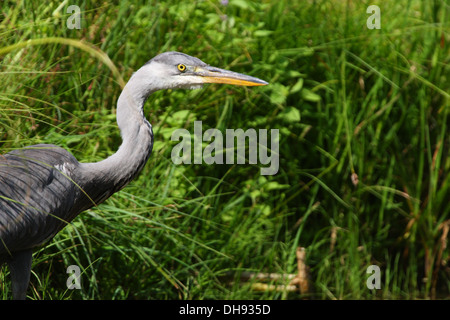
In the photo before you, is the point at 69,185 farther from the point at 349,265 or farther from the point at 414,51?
the point at 414,51

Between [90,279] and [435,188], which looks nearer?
[90,279]

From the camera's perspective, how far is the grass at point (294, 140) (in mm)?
3820

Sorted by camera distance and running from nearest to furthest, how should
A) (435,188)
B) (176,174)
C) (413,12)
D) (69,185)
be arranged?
(69,185)
(176,174)
(435,188)
(413,12)

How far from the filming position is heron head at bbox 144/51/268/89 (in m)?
3.27

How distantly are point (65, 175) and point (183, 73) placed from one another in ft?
2.55

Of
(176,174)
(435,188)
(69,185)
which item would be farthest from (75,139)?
(435,188)

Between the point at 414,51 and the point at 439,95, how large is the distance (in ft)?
1.07

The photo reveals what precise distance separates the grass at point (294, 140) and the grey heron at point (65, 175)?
45cm

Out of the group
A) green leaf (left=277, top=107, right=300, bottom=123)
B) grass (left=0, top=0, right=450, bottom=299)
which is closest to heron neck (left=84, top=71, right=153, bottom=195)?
grass (left=0, top=0, right=450, bottom=299)

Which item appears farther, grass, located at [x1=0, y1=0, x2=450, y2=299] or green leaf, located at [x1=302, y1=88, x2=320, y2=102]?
green leaf, located at [x1=302, y1=88, x2=320, y2=102]

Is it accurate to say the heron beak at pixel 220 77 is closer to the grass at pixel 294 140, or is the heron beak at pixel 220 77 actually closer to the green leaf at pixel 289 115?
the grass at pixel 294 140

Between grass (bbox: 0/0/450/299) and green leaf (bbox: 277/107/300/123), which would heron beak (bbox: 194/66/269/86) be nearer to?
grass (bbox: 0/0/450/299)

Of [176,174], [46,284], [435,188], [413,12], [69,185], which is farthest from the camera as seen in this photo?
[413,12]

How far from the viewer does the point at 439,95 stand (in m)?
4.36
